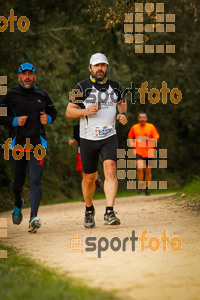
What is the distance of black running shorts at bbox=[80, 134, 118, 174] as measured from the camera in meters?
8.59

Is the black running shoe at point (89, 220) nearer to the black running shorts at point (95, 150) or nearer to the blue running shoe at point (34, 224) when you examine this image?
the black running shorts at point (95, 150)

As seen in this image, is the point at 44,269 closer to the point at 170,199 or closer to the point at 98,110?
the point at 98,110

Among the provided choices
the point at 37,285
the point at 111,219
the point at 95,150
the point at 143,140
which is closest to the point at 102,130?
the point at 95,150

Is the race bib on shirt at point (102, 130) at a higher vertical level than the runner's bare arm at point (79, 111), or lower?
lower

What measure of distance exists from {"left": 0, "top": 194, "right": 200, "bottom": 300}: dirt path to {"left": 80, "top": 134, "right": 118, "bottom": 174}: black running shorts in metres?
0.86

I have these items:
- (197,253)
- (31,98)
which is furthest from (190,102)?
(197,253)

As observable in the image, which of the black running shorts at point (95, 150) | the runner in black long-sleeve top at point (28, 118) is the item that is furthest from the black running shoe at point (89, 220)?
the runner in black long-sleeve top at point (28, 118)

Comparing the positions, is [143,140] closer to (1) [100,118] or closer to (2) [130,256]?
(1) [100,118]

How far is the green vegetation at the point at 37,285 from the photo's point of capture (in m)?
4.42

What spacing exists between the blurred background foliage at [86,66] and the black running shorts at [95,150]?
2.60 meters

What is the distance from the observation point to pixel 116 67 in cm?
2553

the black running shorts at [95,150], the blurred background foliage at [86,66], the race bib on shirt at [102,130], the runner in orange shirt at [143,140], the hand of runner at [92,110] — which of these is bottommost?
the black running shorts at [95,150]

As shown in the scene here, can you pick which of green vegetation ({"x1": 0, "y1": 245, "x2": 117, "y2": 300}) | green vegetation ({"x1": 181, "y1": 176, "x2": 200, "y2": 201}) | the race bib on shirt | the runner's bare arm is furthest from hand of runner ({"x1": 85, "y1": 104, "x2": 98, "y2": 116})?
green vegetation ({"x1": 181, "y1": 176, "x2": 200, "y2": 201})

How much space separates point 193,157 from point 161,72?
23.5ft
